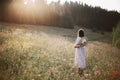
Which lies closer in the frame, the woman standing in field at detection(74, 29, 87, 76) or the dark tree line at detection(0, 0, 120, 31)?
the woman standing in field at detection(74, 29, 87, 76)

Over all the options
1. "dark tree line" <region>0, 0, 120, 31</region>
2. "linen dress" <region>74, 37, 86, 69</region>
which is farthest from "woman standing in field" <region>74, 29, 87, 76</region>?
"dark tree line" <region>0, 0, 120, 31</region>

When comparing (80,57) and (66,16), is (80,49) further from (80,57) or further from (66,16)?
(66,16)

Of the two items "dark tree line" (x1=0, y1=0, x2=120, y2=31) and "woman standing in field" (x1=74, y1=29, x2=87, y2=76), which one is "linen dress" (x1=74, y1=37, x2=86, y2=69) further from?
"dark tree line" (x1=0, y1=0, x2=120, y2=31)

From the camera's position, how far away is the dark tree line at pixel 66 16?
178 feet

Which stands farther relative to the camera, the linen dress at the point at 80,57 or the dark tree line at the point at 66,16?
the dark tree line at the point at 66,16

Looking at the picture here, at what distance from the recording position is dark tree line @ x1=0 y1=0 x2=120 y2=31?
5419cm

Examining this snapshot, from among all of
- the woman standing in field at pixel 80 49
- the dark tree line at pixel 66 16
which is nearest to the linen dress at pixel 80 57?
the woman standing in field at pixel 80 49

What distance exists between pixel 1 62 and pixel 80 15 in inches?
4405

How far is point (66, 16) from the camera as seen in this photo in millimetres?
80438

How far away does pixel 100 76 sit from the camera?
9375 mm

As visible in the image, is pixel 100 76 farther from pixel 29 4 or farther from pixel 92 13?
pixel 92 13

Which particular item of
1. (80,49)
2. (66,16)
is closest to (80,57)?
(80,49)

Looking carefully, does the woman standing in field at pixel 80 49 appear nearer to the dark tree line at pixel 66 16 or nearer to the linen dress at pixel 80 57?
the linen dress at pixel 80 57

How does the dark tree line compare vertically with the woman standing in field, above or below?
above
